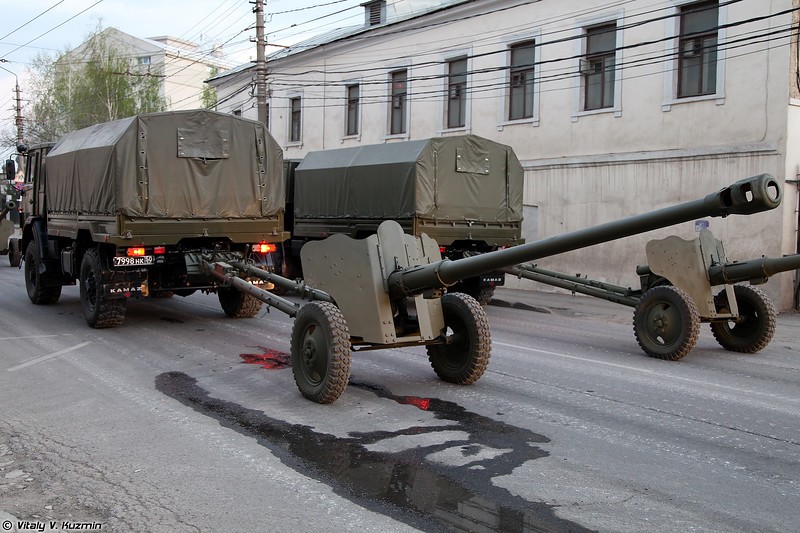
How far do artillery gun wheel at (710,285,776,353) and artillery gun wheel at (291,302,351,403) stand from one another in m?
5.88

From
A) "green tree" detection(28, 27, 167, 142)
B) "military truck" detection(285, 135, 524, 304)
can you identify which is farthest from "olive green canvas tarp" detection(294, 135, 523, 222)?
"green tree" detection(28, 27, 167, 142)

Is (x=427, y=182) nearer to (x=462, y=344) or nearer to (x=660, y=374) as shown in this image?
(x=660, y=374)

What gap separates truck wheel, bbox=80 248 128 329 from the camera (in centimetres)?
1112

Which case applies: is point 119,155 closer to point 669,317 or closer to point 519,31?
point 669,317

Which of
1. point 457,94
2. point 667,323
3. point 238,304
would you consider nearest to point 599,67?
point 457,94

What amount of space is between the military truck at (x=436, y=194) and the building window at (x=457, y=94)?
26.0 ft

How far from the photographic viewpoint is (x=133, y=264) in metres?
10.9

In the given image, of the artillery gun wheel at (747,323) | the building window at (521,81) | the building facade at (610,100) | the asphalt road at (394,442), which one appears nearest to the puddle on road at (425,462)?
the asphalt road at (394,442)

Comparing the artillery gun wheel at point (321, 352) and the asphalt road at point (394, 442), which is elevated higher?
the artillery gun wheel at point (321, 352)

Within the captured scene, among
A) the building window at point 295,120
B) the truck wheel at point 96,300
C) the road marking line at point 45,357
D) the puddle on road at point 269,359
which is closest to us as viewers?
the road marking line at point 45,357

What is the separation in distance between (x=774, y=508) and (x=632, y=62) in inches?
605

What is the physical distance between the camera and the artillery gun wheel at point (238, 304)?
41.6ft

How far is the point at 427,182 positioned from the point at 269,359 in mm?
5773

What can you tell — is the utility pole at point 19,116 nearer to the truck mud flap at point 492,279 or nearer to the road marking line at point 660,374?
the truck mud flap at point 492,279
